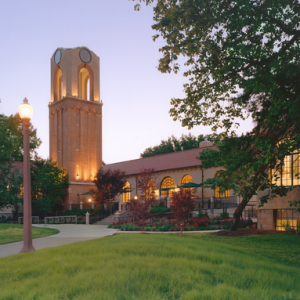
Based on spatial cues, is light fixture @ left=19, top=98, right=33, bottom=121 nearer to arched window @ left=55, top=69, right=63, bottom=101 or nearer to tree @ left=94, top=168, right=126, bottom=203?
tree @ left=94, top=168, right=126, bottom=203

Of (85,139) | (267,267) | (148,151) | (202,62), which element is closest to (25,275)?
(267,267)

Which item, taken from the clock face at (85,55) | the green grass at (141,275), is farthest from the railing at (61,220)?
the clock face at (85,55)

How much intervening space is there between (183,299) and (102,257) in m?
2.38

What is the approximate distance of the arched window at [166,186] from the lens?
124ft

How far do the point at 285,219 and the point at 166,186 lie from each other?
2223 cm

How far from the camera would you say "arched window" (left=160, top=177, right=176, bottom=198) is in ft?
124

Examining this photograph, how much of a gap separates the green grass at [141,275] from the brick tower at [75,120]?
38708 millimetres

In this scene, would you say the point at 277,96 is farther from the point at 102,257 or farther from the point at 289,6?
the point at 102,257

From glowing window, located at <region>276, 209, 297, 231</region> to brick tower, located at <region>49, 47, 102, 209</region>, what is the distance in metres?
32.1

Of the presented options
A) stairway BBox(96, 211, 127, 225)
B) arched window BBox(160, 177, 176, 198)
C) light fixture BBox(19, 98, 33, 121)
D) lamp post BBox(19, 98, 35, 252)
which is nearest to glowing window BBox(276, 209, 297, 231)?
lamp post BBox(19, 98, 35, 252)

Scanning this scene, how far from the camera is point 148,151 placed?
6938 cm

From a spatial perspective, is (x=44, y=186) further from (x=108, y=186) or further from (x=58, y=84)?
(x=58, y=84)

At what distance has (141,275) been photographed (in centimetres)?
530

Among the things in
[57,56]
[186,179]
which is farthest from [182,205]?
[57,56]
